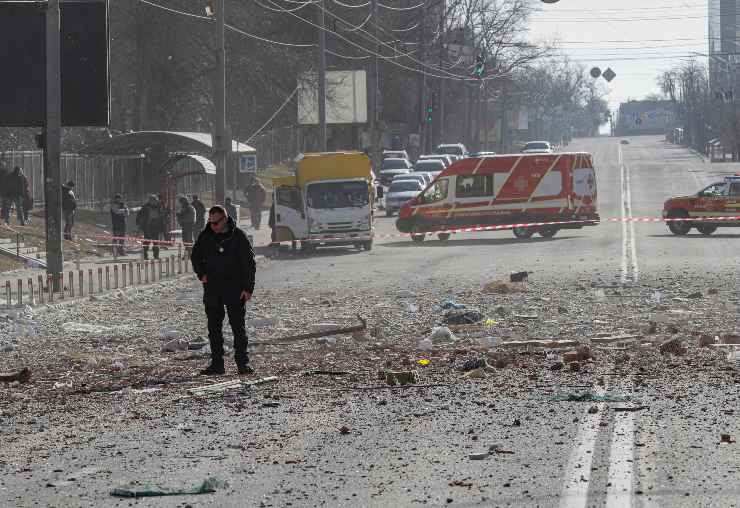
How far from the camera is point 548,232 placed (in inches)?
1663

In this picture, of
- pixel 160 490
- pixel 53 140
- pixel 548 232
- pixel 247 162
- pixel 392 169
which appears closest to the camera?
pixel 160 490

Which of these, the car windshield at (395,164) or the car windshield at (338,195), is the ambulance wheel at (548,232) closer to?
the car windshield at (338,195)

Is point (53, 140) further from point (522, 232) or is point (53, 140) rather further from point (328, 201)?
point (522, 232)

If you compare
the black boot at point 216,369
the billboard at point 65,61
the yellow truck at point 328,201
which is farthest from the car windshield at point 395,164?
the black boot at point 216,369

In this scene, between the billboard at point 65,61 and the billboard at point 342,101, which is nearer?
the billboard at point 65,61

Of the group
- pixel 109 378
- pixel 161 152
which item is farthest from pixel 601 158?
pixel 109 378

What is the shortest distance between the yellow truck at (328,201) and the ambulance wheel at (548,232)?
6.68 metres

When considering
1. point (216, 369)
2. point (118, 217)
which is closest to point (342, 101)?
point (118, 217)

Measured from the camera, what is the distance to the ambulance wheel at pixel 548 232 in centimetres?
4162

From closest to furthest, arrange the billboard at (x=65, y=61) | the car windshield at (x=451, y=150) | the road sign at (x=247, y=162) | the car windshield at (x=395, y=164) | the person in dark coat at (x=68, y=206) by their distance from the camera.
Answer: the billboard at (x=65, y=61) < the person in dark coat at (x=68, y=206) < the road sign at (x=247, y=162) < the car windshield at (x=395, y=164) < the car windshield at (x=451, y=150)

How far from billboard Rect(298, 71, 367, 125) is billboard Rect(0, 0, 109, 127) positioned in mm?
48387

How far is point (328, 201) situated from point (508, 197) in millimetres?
6714

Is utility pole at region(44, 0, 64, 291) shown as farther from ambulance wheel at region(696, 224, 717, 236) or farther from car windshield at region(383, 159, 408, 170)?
car windshield at region(383, 159, 408, 170)

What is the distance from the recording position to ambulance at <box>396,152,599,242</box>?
41.4 metres
